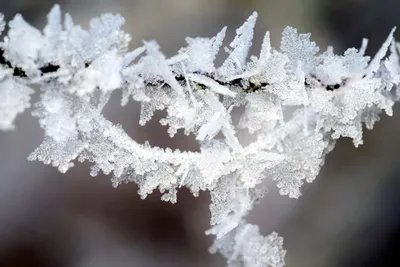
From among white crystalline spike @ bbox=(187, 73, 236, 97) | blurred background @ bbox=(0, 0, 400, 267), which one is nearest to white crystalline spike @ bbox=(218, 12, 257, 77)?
white crystalline spike @ bbox=(187, 73, 236, 97)

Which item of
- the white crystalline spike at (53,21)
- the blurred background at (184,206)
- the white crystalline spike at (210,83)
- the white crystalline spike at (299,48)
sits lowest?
the white crystalline spike at (53,21)

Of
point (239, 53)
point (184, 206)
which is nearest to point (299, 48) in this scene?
point (239, 53)

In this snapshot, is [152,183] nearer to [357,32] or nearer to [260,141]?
[260,141]

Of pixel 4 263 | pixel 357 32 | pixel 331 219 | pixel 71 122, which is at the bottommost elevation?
pixel 71 122

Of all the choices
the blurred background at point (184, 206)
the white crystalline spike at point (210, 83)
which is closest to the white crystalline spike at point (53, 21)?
the white crystalline spike at point (210, 83)

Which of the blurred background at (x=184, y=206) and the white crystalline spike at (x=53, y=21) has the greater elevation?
the blurred background at (x=184, y=206)

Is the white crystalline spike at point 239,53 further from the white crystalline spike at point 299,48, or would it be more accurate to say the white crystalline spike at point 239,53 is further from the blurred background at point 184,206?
the blurred background at point 184,206

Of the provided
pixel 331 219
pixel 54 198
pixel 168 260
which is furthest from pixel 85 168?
pixel 331 219
